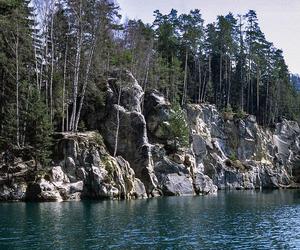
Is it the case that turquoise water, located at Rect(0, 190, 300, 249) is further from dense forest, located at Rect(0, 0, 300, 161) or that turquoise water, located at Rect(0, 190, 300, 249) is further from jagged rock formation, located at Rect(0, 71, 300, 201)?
dense forest, located at Rect(0, 0, 300, 161)

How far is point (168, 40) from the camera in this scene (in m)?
91.2

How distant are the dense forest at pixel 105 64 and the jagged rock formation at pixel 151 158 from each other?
2.79m

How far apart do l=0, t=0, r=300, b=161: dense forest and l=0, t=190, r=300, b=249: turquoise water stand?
41.4ft

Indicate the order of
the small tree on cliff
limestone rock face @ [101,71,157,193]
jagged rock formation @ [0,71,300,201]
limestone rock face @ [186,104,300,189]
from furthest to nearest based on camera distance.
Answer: limestone rock face @ [186,104,300,189] → the small tree on cliff → limestone rock face @ [101,71,157,193] → jagged rock formation @ [0,71,300,201]

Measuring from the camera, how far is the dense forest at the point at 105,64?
5072 centimetres

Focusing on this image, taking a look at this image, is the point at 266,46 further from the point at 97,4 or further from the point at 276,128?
the point at 97,4

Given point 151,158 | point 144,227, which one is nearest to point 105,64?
point 151,158

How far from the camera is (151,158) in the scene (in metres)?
59.3

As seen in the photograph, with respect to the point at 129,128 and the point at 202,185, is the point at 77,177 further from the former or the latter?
the point at 202,185

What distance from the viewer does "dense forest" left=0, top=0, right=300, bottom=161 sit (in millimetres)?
50719

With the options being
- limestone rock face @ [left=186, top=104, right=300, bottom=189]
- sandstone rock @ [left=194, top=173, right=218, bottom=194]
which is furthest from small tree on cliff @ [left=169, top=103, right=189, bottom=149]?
limestone rock face @ [left=186, top=104, right=300, bottom=189]

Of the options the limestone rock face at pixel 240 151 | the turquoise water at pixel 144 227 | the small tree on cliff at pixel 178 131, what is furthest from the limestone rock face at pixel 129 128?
the limestone rock face at pixel 240 151

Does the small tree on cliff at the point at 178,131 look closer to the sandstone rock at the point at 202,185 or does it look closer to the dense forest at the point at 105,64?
the sandstone rock at the point at 202,185

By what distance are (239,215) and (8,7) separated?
34011 millimetres
